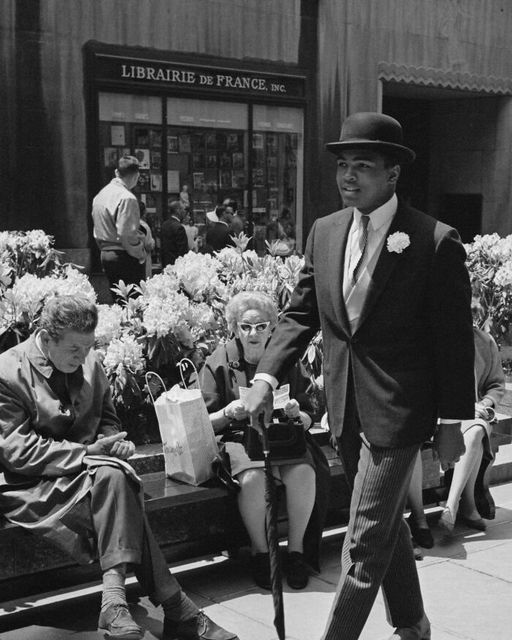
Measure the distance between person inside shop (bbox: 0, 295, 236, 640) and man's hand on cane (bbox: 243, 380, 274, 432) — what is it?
27.4 inches

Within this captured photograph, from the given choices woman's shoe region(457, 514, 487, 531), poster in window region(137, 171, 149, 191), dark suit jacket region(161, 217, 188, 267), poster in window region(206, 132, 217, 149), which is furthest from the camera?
poster in window region(206, 132, 217, 149)

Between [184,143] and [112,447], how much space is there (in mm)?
10093

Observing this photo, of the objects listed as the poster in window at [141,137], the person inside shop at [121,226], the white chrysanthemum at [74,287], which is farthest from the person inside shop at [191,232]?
the white chrysanthemum at [74,287]

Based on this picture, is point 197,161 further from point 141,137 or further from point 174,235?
point 174,235

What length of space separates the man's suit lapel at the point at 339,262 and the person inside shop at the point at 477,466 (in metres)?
1.93

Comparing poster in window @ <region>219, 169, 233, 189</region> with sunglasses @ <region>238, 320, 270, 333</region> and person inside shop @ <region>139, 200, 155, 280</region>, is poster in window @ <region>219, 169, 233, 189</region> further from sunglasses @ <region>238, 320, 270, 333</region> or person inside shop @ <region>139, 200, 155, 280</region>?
sunglasses @ <region>238, 320, 270, 333</region>

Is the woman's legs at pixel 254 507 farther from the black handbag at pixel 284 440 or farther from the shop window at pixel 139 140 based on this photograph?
the shop window at pixel 139 140

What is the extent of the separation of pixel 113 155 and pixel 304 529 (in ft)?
29.2

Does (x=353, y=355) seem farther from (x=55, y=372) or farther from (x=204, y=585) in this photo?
(x=204, y=585)

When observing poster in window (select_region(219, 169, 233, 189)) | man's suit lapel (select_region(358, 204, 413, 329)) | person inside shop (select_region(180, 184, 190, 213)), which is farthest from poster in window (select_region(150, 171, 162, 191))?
man's suit lapel (select_region(358, 204, 413, 329))

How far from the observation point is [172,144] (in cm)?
1385

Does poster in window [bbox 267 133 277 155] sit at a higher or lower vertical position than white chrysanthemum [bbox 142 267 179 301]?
higher

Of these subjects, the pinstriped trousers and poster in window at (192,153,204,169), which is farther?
poster in window at (192,153,204,169)

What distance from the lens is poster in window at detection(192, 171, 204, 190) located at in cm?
1418
